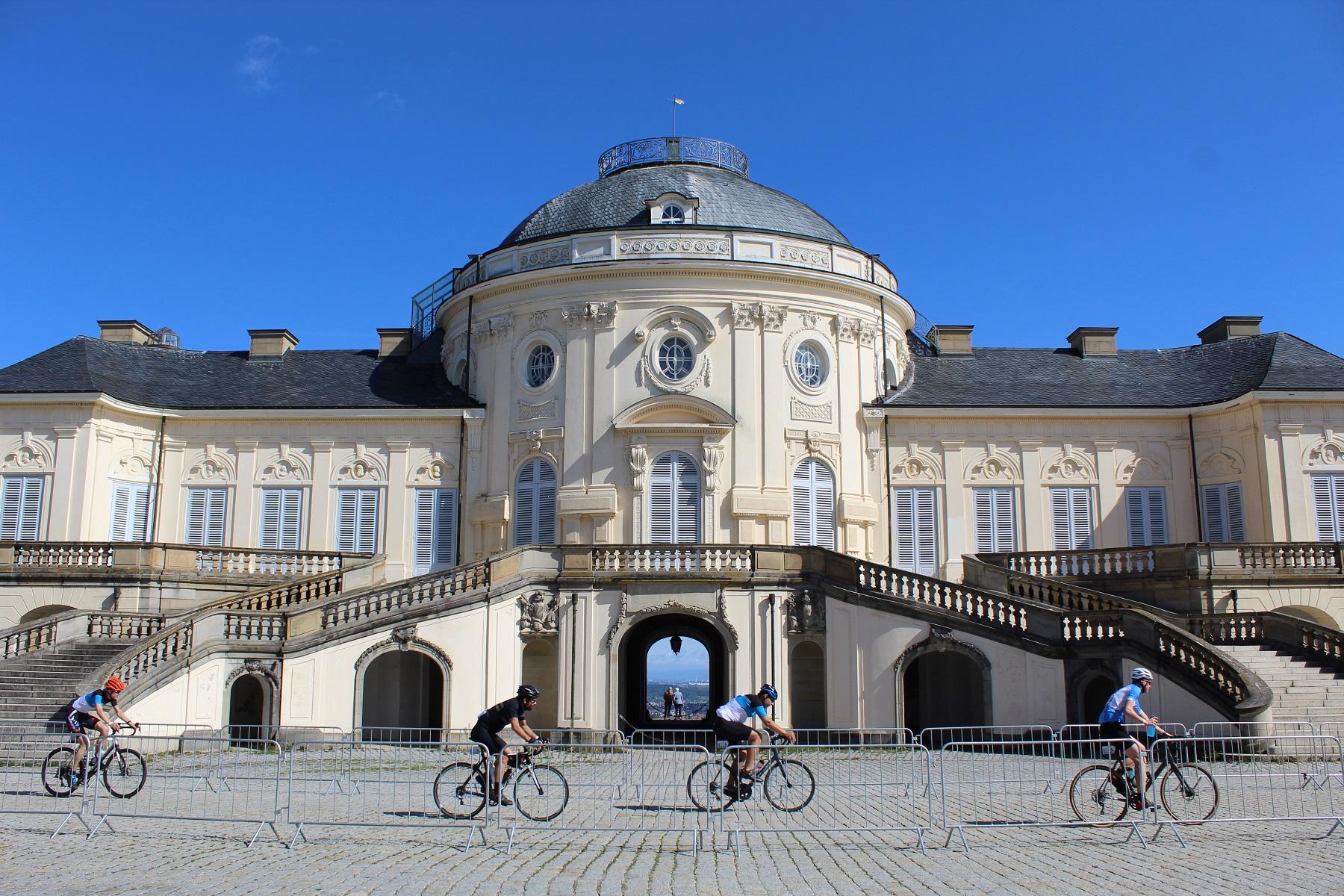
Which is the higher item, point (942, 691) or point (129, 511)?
point (129, 511)

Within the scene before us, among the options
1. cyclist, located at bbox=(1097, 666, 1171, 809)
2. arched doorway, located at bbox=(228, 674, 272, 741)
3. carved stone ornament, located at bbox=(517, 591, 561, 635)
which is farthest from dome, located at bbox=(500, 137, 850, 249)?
cyclist, located at bbox=(1097, 666, 1171, 809)

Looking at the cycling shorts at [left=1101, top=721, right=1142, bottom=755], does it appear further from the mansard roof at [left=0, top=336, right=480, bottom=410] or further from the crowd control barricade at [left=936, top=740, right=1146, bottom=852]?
the mansard roof at [left=0, top=336, right=480, bottom=410]

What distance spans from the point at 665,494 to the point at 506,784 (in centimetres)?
1665

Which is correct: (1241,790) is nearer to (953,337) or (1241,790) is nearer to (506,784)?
(506,784)

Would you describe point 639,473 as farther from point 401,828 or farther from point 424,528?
point 401,828

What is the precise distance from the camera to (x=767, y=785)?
14.5 m

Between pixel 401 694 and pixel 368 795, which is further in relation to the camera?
pixel 401 694

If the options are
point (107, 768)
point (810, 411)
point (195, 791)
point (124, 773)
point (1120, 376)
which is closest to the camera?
point (107, 768)

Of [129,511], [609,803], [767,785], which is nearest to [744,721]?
[767,785]

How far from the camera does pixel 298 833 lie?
12445mm

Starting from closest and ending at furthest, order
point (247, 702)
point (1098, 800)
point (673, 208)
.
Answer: point (1098, 800), point (247, 702), point (673, 208)

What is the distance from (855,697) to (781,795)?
11.3 m

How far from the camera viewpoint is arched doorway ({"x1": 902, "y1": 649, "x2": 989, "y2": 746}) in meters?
27.9

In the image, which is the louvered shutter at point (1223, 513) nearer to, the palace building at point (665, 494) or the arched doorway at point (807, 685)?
the palace building at point (665, 494)
